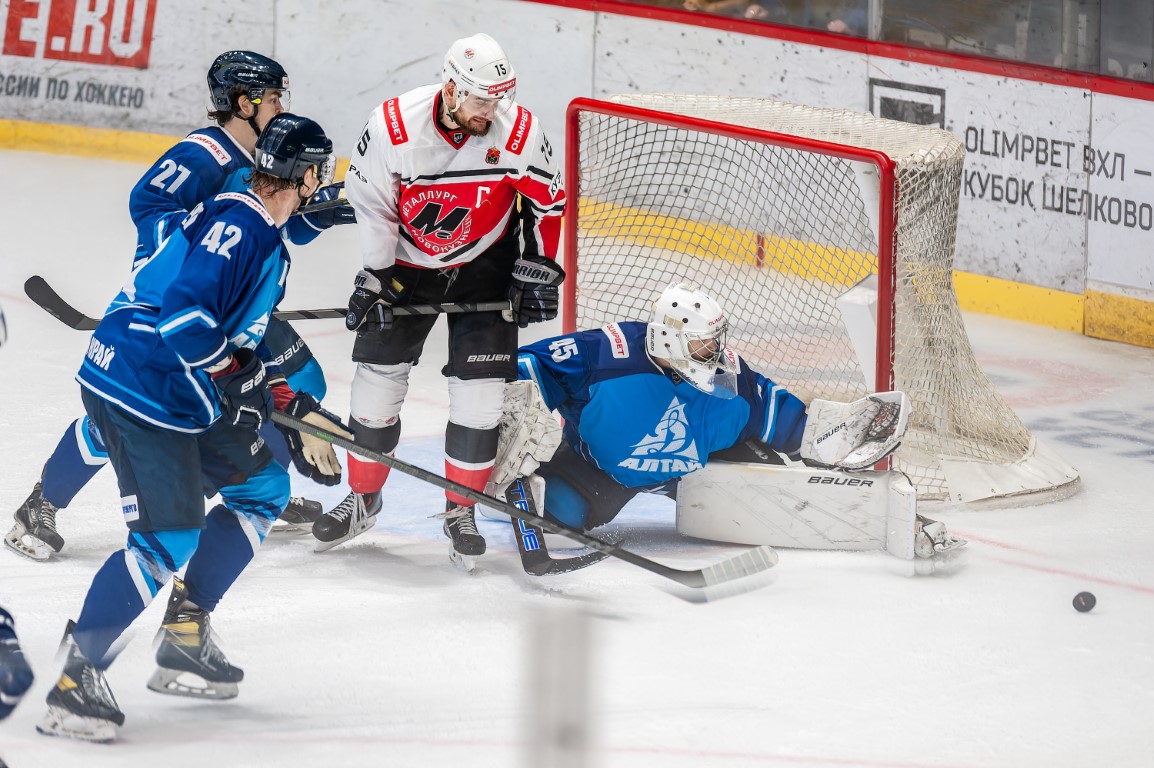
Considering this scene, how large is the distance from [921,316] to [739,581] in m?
1.10

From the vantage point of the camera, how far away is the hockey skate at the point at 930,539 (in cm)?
370

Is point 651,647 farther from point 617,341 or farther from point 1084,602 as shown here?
point 1084,602

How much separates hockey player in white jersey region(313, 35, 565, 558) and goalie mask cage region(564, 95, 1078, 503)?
0.87 meters

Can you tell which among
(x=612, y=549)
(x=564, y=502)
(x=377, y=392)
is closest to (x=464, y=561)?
(x=564, y=502)

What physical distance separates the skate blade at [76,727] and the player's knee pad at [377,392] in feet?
3.96

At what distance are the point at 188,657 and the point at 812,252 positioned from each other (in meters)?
2.78

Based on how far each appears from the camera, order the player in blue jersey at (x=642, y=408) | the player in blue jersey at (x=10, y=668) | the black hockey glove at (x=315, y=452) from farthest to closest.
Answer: the player in blue jersey at (x=642, y=408) < the black hockey glove at (x=315, y=452) < the player in blue jersey at (x=10, y=668)

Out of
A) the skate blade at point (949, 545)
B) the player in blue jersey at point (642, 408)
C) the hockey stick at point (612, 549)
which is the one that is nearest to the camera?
the hockey stick at point (612, 549)

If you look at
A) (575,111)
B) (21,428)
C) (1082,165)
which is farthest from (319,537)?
(1082,165)

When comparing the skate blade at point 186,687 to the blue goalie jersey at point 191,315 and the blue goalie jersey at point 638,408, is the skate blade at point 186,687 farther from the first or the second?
the blue goalie jersey at point 638,408

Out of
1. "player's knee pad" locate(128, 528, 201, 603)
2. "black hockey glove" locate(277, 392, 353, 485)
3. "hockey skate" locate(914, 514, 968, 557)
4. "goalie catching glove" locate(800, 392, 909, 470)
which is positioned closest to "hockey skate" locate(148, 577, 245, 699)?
"player's knee pad" locate(128, 528, 201, 603)

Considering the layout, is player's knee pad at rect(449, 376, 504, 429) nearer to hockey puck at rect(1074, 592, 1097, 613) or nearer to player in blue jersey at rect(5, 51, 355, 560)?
player in blue jersey at rect(5, 51, 355, 560)

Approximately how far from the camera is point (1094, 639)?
3354mm

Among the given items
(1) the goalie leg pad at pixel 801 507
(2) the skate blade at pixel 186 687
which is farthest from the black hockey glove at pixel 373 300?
(2) the skate blade at pixel 186 687
